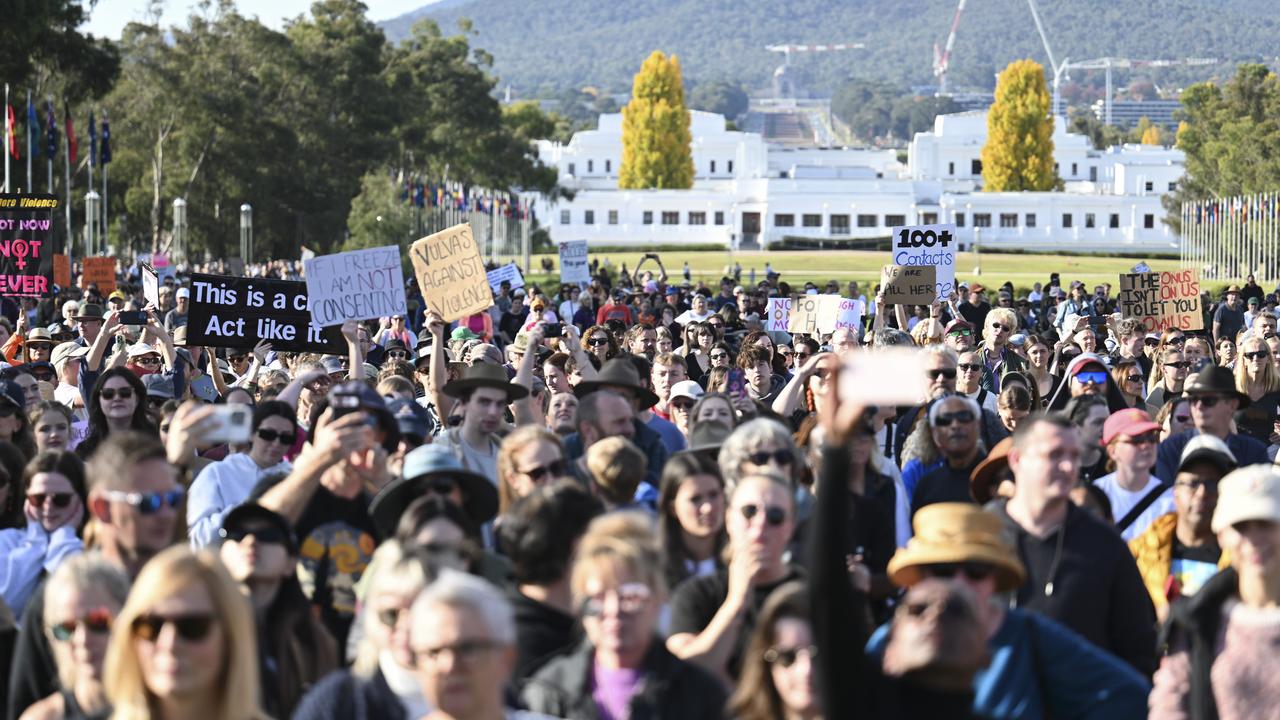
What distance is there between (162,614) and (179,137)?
56.8 meters

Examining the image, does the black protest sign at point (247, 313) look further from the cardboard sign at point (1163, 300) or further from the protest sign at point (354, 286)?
the cardboard sign at point (1163, 300)

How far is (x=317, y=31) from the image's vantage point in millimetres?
66562

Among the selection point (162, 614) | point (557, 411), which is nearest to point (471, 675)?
point (162, 614)

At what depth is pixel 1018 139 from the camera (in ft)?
420

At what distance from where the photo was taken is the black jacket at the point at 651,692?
4699 millimetres

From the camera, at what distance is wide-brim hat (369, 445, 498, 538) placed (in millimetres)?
6262

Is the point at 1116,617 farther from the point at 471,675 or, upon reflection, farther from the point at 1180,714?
the point at 471,675

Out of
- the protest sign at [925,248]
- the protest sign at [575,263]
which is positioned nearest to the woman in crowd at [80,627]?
the protest sign at [925,248]

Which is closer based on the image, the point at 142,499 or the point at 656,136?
the point at 142,499

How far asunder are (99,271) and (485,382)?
61.0 ft

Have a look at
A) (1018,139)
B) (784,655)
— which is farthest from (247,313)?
(1018,139)

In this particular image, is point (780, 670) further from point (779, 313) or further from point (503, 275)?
point (503, 275)

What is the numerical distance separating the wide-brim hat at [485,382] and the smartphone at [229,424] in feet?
6.80

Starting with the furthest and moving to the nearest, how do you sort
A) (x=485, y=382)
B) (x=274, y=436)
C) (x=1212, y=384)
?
(x=1212, y=384), (x=485, y=382), (x=274, y=436)
